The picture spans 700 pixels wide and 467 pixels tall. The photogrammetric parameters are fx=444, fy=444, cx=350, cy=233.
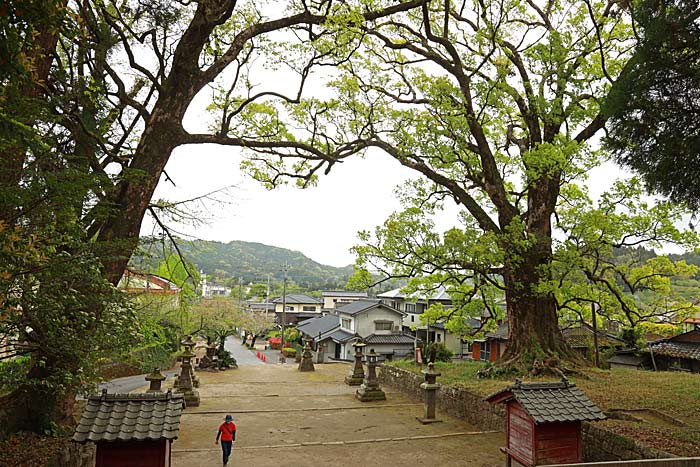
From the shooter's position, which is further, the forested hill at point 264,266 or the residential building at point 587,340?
the forested hill at point 264,266

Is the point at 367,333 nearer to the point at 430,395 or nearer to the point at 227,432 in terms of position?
the point at 430,395

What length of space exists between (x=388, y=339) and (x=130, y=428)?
28889 mm

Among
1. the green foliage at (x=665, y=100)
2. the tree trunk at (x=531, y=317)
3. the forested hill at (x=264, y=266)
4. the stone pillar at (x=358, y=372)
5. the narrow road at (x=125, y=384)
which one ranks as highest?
the forested hill at (x=264, y=266)

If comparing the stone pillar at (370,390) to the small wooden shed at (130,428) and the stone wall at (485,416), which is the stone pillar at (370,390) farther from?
the small wooden shed at (130,428)

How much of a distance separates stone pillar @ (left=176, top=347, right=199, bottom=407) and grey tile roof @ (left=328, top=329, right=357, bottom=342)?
20.4m

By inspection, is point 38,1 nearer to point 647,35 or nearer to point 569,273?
point 647,35

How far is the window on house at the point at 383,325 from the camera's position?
35.2m

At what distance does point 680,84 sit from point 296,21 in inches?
308

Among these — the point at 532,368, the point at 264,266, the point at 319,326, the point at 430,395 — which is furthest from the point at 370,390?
the point at 264,266

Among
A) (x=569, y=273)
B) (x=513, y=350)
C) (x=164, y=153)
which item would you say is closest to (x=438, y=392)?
(x=513, y=350)

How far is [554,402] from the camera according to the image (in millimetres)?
6656

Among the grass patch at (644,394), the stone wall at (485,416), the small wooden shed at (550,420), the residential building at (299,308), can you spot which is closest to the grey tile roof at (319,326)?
the residential building at (299,308)

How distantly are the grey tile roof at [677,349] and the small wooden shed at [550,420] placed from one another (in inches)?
576

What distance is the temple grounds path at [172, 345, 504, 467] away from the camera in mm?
8062
